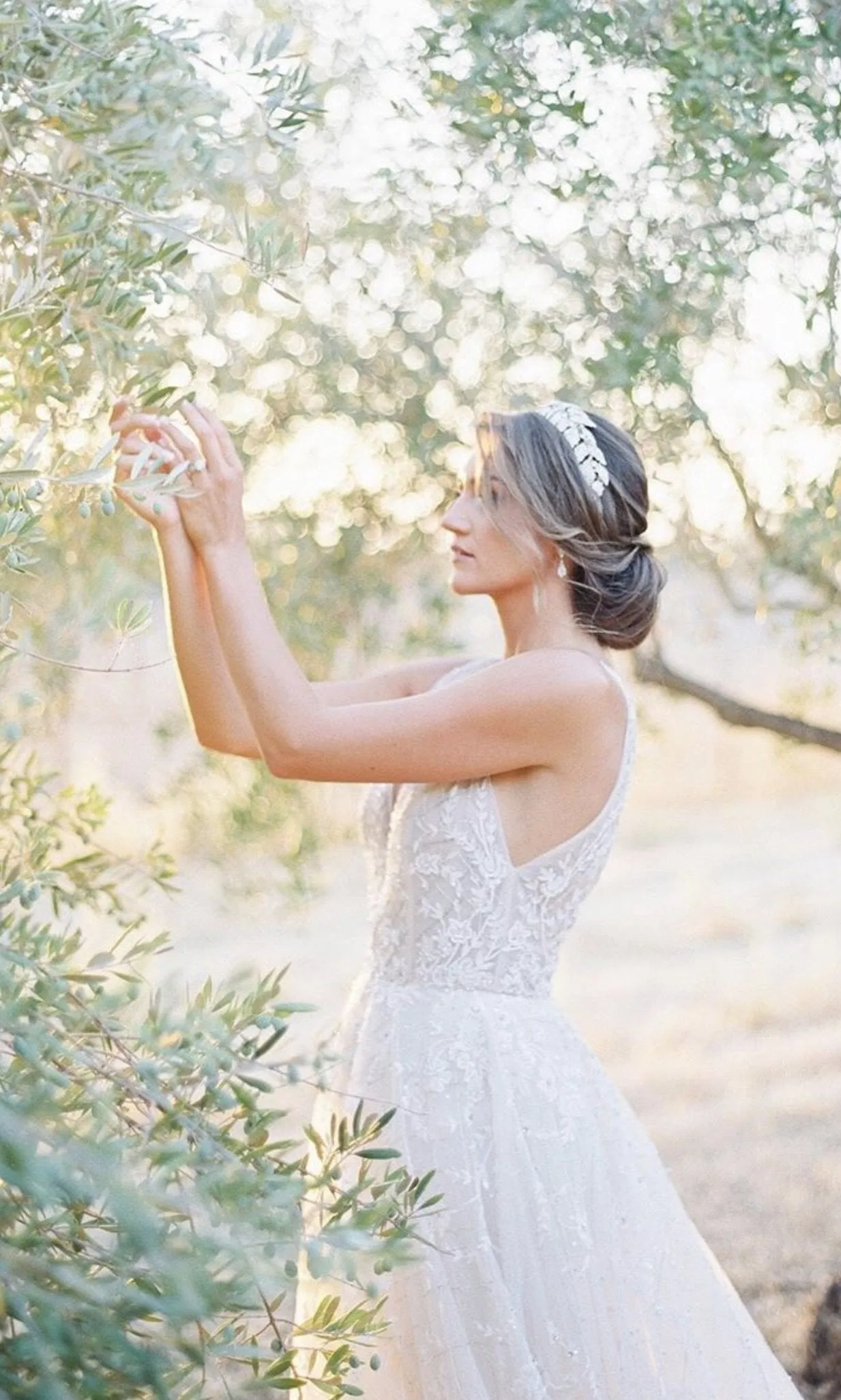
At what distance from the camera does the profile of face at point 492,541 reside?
2.77 metres

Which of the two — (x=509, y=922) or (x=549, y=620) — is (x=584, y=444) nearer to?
(x=549, y=620)

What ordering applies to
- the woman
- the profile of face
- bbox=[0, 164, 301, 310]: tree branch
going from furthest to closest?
the profile of face, the woman, bbox=[0, 164, 301, 310]: tree branch

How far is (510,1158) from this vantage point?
A: 261 cm

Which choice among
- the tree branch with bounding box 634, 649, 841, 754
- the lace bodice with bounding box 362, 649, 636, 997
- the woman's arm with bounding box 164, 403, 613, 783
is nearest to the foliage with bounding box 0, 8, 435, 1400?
the woman's arm with bounding box 164, 403, 613, 783

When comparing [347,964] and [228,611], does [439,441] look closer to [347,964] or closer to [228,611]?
[228,611]

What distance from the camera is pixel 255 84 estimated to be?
2232 millimetres

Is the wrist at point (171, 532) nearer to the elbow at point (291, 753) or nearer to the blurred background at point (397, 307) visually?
the blurred background at point (397, 307)

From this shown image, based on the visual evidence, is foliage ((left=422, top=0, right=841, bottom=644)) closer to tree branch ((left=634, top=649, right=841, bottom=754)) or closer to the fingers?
tree branch ((left=634, top=649, right=841, bottom=754))

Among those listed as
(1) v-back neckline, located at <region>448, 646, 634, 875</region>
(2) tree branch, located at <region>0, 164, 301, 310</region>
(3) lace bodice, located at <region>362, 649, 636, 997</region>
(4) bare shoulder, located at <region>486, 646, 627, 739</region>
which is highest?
(2) tree branch, located at <region>0, 164, 301, 310</region>

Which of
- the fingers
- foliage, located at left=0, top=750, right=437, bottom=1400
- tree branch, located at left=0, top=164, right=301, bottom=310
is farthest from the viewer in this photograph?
the fingers

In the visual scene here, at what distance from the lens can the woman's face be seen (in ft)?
9.09

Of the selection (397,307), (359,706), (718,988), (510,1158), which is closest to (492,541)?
(359,706)

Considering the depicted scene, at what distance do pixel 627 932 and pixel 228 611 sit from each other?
12.0 m

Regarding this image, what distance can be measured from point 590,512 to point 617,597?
165 millimetres
